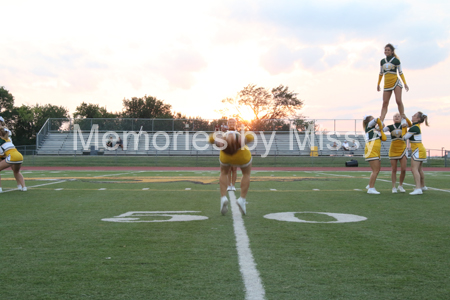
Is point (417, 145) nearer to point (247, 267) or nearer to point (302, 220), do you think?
point (302, 220)

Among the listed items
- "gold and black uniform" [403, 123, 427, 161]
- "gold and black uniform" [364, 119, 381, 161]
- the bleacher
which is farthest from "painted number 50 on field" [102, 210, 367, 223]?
the bleacher

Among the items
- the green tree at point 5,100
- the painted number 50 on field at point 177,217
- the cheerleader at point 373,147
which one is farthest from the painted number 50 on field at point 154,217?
the green tree at point 5,100

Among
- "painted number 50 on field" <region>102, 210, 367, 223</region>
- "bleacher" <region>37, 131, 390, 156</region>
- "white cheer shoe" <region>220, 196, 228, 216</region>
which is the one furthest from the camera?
"bleacher" <region>37, 131, 390, 156</region>

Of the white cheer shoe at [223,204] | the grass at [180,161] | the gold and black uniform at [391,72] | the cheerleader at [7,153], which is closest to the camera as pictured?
the white cheer shoe at [223,204]

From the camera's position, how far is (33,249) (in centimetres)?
407

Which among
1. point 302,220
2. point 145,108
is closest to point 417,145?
point 302,220

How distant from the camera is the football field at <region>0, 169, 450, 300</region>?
2.88 m

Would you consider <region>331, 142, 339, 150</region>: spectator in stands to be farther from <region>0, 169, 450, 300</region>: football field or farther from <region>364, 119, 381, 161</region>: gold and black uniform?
<region>0, 169, 450, 300</region>: football field

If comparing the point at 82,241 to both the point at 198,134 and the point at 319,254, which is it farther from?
the point at 198,134

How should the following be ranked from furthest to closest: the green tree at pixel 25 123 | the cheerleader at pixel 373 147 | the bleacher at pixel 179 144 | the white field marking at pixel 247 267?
the green tree at pixel 25 123, the bleacher at pixel 179 144, the cheerleader at pixel 373 147, the white field marking at pixel 247 267

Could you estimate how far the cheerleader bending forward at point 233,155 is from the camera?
627 cm

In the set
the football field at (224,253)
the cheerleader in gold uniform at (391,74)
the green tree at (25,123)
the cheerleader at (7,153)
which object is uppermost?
the green tree at (25,123)

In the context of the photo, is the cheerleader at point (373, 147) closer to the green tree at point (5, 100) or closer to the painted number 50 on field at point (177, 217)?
the painted number 50 on field at point (177, 217)

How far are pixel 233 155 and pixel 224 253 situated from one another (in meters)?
2.75
